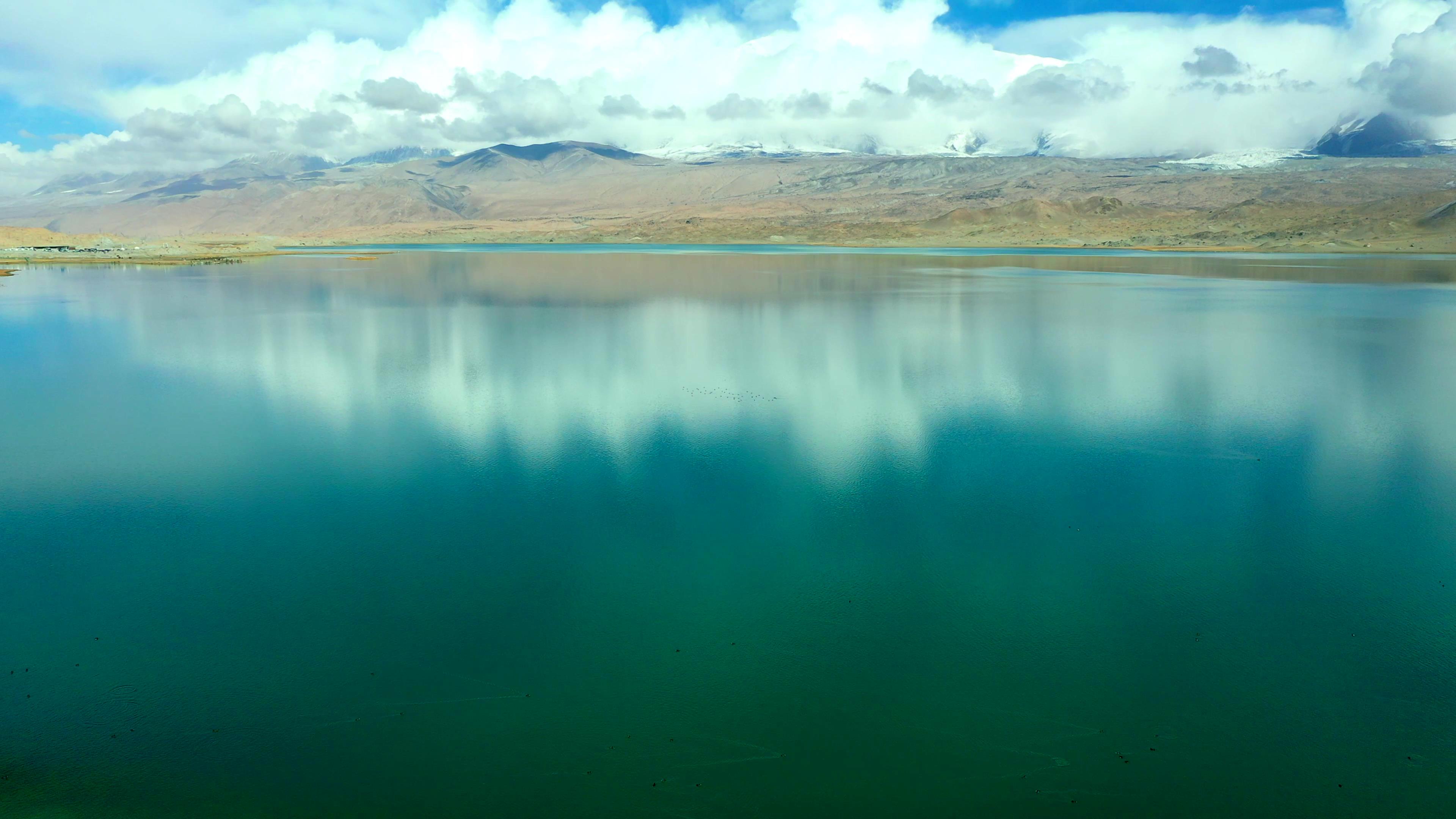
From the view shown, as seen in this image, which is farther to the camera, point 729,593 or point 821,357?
point 821,357

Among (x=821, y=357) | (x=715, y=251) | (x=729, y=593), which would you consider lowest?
(x=729, y=593)

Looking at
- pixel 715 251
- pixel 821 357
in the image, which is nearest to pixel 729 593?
pixel 821 357

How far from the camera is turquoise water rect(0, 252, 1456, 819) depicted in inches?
275

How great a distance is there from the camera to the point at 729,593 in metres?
9.79

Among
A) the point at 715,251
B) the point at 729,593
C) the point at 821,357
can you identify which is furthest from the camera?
the point at 715,251

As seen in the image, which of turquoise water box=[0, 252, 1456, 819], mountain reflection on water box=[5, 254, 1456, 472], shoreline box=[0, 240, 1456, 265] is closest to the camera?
turquoise water box=[0, 252, 1456, 819]

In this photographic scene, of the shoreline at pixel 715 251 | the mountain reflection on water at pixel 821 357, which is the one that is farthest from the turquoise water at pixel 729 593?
the shoreline at pixel 715 251

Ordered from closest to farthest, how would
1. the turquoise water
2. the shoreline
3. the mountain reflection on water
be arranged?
the turquoise water, the mountain reflection on water, the shoreline

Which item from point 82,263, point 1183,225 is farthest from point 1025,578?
point 1183,225

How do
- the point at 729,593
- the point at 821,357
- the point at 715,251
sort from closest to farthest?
the point at 729,593 < the point at 821,357 < the point at 715,251

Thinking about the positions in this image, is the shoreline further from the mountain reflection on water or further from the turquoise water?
the turquoise water

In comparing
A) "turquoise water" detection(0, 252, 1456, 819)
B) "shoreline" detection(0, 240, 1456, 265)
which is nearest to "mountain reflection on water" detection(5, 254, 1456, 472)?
"turquoise water" detection(0, 252, 1456, 819)

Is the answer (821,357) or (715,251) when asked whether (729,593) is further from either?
(715,251)

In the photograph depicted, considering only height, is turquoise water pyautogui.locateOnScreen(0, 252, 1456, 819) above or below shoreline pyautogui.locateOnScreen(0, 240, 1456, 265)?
below
